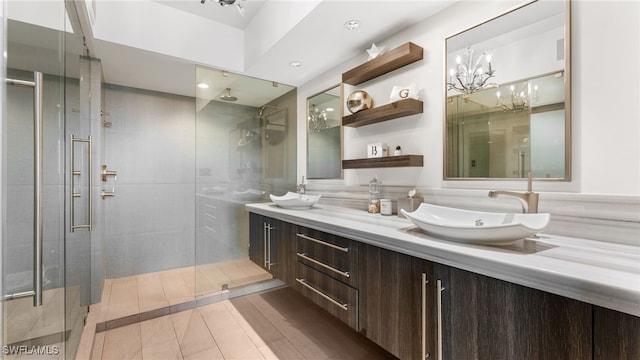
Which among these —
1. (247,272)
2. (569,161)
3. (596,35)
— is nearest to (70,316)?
(247,272)

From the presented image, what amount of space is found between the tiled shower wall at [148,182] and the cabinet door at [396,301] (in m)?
2.84

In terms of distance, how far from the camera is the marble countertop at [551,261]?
2.26 feet

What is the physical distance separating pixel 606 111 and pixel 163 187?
3818 mm

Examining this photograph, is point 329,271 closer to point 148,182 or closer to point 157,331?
point 157,331

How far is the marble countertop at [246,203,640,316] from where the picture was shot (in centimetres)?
69

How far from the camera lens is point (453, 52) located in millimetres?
1665

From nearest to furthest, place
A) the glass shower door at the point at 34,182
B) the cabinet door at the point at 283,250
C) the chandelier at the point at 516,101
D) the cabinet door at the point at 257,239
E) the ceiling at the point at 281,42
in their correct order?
the glass shower door at the point at 34,182 < the chandelier at the point at 516,101 < the ceiling at the point at 281,42 < the cabinet door at the point at 283,250 < the cabinet door at the point at 257,239

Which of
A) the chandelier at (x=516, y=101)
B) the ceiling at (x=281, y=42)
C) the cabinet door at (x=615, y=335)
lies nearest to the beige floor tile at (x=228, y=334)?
the cabinet door at (x=615, y=335)

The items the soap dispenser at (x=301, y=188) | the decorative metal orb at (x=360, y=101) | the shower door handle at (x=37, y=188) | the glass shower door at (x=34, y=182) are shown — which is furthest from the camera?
the soap dispenser at (x=301, y=188)

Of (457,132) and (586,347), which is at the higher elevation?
(457,132)

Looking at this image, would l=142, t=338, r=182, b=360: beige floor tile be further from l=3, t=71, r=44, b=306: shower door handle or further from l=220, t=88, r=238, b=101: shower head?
l=220, t=88, r=238, b=101: shower head

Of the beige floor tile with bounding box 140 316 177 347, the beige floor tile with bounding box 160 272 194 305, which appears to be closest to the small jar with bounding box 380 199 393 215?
the beige floor tile with bounding box 140 316 177 347

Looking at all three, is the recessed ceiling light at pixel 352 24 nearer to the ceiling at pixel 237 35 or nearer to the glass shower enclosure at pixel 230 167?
the ceiling at pixel 237 35

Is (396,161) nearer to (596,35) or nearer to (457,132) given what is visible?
(457,132)
